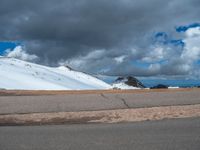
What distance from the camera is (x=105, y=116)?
1322 cm

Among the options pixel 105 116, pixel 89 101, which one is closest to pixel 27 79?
pixel 89 101

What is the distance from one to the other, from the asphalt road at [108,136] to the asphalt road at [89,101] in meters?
3.37

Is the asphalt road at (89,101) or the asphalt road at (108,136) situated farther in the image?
the asphalt road at (89,101)

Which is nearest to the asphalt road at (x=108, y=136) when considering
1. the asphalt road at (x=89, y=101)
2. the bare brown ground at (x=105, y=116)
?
the bare brown ground at (x=105, y=116)

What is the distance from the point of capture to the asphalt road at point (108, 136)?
321 inches

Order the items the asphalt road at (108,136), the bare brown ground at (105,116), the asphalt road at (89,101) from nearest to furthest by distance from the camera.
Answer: the asphalt road at (108,136) < the bare brown ground at (105,116) < the asphalt road at (89,101)

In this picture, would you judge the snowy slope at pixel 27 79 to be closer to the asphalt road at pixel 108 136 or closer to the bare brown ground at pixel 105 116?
the bare brown ground at pixel 105 116

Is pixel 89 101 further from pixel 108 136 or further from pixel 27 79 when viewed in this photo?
pixel 27 79

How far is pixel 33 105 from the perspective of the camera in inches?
590

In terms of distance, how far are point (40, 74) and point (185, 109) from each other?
2348 centimetres

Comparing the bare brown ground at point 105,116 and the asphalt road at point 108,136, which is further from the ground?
the bare brown ground at point 105,116

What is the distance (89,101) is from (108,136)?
6.45 metres

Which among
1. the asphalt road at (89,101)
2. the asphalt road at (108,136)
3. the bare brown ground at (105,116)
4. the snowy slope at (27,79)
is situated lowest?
the asphalt road at (108,136)

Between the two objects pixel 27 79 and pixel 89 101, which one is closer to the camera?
pixel 89 101
